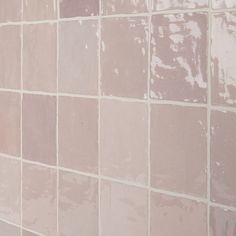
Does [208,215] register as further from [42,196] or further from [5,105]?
[5,105]

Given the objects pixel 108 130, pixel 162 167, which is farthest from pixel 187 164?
pixel 108 130

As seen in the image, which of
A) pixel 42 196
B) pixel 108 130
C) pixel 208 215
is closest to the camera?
pixel 208 215

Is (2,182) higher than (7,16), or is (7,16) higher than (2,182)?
(7,16)

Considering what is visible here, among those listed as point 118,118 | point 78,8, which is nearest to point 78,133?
point 118,118

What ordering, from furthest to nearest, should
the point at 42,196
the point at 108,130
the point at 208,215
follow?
the point at 42,196 < the point at 108,130 < the point at 208,215

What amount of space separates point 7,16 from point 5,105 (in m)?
0.17

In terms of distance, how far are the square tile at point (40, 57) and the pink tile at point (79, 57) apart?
2cm

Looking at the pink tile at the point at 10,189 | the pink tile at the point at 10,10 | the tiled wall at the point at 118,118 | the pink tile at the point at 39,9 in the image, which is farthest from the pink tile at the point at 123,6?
the pink tile at the point at 10,189

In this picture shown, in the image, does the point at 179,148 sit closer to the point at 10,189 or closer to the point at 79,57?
the point at 79,57

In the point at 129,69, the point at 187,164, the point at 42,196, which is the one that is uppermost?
the point at 129,69

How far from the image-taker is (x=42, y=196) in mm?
861

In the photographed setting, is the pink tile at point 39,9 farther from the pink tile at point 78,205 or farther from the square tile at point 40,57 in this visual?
the pink tile at point 78,205

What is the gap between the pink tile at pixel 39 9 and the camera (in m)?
0.81

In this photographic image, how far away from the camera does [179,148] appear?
25.6 inches
